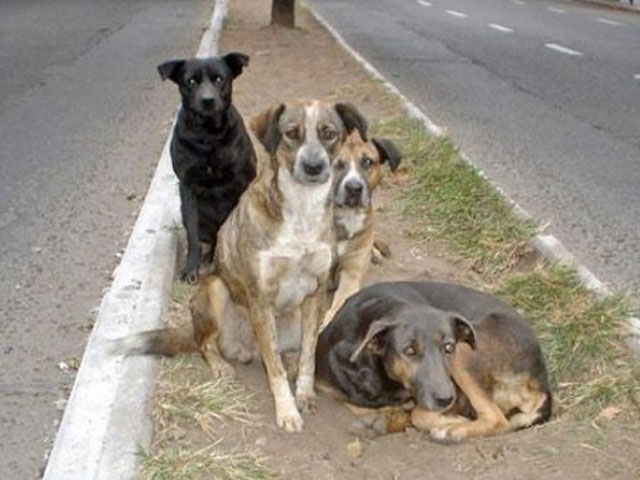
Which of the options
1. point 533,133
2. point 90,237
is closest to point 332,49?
point 533,133

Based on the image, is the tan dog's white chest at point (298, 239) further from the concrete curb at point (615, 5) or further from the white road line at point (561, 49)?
the concrete curb at point (615, 5)

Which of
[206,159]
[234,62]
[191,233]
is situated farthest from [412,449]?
[234,62]

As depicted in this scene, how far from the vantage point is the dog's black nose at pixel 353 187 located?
6031 mm

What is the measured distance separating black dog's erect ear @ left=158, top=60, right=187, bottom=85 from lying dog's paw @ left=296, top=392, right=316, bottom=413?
278 cm

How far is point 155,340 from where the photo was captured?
5055 millimetres

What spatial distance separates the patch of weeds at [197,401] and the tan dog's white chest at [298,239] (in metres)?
0.51

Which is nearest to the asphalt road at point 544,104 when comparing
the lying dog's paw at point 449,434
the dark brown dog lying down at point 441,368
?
the dark brown dog lying down at point 441,368

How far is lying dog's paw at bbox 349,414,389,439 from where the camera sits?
460 cm

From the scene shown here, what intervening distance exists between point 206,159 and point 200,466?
289cm

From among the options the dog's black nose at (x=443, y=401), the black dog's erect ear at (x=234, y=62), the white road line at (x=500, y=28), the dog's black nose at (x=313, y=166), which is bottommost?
the white road line at (x=500, y=28)

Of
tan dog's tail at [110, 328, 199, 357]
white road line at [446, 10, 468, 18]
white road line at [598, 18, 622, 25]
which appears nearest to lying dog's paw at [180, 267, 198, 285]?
tan dog's tail at [110, 328, 199, 357]

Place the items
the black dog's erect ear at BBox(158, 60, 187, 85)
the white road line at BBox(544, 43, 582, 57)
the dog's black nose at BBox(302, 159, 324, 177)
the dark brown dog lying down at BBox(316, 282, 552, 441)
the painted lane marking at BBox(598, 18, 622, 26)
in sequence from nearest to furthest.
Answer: the dark brown dog lying down at BBox(316, 282, 552, 441) < the dog's black nose at BBox(302, 159, 324, 177) < the black dog's erect ear at BBox(158, 60, 187, 85) < the white road line at BBox(544, 43, 582, 57) < the painted lane marking at BBox(598, 18, 622, 26)

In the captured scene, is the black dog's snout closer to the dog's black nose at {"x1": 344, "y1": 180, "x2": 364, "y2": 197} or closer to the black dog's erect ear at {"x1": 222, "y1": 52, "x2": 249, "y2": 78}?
the black dog's erect ear at {"x1": 222, "y1": 52, "x2": 249, "y2": 78}

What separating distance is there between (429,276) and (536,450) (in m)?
2.41
